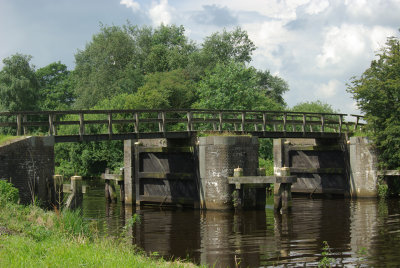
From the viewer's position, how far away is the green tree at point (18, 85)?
58.7 m

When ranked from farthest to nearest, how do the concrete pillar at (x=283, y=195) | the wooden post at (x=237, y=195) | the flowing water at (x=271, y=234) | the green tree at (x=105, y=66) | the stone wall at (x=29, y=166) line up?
the green tree at (x=105, y=66), the concrete pillar at (x=283, y=195), the wooden post at (x=237, y=195), the stone wall at (x=29, y=166), the flowing water at (x=271, y=234)

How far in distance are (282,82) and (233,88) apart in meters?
26.3

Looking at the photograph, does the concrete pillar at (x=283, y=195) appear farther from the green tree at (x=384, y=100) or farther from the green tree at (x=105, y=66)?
the green tree at (x=105, y=66)

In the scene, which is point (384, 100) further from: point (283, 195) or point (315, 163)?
point (283, 195)

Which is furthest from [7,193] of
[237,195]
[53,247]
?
[237,195]

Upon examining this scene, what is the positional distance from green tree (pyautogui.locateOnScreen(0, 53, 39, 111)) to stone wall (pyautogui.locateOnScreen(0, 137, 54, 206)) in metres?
40.6

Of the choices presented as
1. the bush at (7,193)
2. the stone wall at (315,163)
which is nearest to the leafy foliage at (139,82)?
the stone wall at (315,163)

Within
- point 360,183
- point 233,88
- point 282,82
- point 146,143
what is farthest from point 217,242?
point 282,82

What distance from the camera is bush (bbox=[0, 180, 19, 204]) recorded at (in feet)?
53.9

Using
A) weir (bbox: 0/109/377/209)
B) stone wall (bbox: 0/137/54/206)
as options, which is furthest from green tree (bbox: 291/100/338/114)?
stone wall (bbox: 0/137/54/206)

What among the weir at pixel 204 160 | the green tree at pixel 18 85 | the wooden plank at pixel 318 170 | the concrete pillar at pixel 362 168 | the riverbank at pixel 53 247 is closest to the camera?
the riverbank at pixel 53 247

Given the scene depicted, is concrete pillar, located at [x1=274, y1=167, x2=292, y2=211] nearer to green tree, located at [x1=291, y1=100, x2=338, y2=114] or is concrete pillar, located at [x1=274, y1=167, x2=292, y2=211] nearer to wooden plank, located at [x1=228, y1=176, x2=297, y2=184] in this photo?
wooden plank, located at [x1=228, y1=176, x2=297, y2=184]

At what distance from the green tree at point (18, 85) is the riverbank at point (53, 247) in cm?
4692

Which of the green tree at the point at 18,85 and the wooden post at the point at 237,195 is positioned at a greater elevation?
the green tree at the point at 18,85
